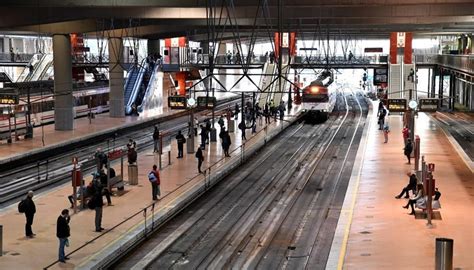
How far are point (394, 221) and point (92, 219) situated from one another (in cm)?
817

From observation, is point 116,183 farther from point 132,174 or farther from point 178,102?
point 178,102

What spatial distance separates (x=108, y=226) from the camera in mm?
19625

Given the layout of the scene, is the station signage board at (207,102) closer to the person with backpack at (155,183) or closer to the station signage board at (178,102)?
the station signage board at (178,102)

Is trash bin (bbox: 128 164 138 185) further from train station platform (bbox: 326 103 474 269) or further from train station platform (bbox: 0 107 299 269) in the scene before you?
train station platform (bbox: 326 103 474 269)

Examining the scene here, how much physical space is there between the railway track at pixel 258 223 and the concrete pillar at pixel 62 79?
50.3 feet

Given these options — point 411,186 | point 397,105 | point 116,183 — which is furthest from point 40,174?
point 397,105

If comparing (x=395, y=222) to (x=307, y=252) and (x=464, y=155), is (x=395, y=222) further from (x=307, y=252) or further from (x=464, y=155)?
(x=464, y=155)

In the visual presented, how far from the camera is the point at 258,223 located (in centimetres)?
2161

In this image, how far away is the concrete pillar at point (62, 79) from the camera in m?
45.1

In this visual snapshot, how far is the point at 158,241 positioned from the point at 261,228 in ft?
10.6

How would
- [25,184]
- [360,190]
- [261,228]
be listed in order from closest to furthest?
[261,228]
[360,190]
[25,184]

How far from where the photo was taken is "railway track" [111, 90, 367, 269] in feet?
57.5

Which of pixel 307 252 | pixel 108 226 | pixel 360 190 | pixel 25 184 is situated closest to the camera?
pixel 307 252

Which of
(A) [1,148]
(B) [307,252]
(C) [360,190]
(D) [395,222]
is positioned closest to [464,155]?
(C) [360,190]
